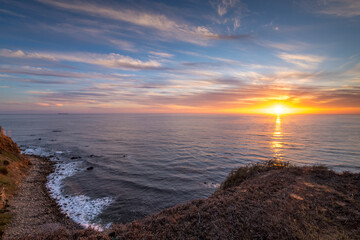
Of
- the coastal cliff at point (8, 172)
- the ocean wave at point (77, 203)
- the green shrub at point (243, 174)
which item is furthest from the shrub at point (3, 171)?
the green shrub at point (243, 174)

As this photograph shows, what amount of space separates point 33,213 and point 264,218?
19.7 m

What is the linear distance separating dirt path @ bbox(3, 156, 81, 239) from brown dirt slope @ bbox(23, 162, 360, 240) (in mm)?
7555

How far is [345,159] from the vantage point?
3150cm

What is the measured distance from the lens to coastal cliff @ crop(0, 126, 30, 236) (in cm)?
1516

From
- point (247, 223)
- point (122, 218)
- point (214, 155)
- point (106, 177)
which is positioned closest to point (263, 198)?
point (247, 223)

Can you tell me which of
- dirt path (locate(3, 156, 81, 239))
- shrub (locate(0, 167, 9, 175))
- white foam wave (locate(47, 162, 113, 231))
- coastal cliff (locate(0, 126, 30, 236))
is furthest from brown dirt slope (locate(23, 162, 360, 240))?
shrub (locate(0, 167, 9, 175))

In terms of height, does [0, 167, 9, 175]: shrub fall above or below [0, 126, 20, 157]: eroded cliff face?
below

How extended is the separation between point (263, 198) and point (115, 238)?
7551 mm

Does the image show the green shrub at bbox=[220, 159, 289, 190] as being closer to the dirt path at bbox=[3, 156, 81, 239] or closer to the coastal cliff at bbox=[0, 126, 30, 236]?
the dirt path at bbox=[3, 156, 81, 239]

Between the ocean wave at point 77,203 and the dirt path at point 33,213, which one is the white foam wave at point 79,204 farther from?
the dirt path at point 33,213

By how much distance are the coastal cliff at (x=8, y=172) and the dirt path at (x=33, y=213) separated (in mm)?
507

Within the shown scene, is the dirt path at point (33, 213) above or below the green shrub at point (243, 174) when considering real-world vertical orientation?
below

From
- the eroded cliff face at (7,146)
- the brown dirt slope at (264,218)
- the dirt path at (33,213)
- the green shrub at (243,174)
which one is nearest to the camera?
the brown dirt slope at (264,218)

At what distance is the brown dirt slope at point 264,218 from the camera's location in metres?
6.47
